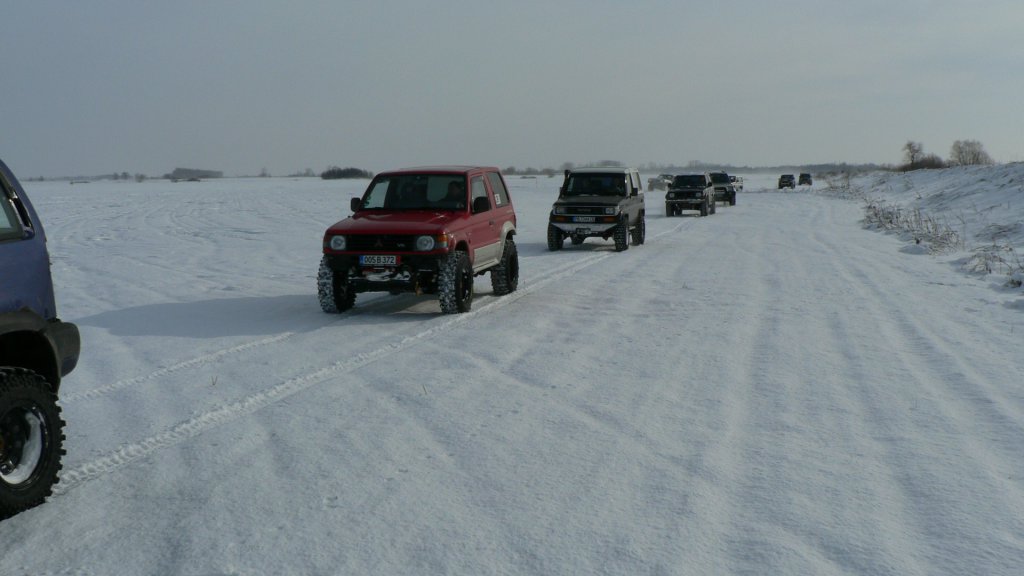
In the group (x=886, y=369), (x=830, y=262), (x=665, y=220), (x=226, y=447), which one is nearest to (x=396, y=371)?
(x=226, y=447)

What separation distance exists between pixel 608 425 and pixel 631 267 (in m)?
9.85

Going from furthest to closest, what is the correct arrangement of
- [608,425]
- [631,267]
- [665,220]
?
[665,220]
[631,267]
[608,425]

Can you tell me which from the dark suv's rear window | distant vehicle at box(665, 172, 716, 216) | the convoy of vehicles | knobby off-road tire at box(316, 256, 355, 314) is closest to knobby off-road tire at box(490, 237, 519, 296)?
the convoy of vehicles

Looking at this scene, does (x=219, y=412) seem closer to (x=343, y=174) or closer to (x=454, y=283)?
(x=454, y=283)

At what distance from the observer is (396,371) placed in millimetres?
7324

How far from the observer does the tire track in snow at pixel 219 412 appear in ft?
16.0

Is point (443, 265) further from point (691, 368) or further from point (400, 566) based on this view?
point (400, 566)

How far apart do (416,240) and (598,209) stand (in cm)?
903

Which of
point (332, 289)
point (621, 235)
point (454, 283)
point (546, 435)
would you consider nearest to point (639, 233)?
point (621, 235)

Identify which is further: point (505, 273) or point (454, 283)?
point (505, 273)

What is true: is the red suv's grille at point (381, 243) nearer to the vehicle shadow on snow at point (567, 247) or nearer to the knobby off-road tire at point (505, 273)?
the knobby off-road tire at point (505, 273)

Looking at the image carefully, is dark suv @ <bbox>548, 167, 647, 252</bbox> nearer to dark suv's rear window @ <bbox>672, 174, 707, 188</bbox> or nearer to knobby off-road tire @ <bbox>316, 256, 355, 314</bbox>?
knobby off-road tire @ <bbox>316, 256, 355, 314</bbox>

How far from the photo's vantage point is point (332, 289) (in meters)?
Answer: 10.2

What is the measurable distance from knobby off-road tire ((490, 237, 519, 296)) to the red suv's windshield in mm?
1365
